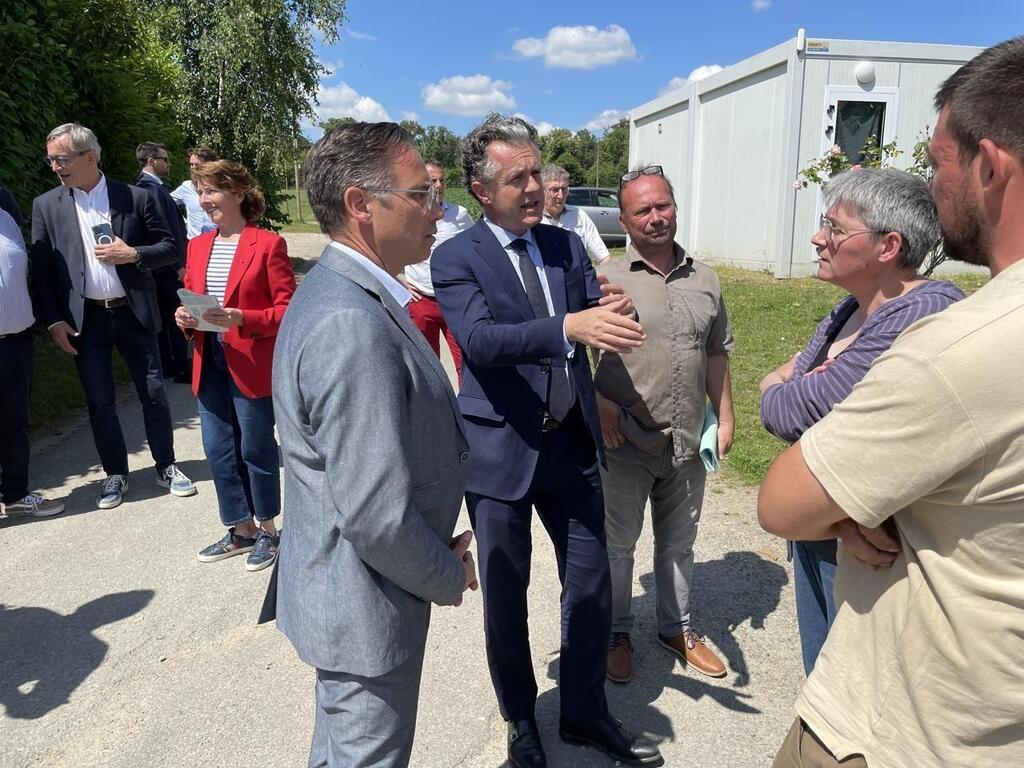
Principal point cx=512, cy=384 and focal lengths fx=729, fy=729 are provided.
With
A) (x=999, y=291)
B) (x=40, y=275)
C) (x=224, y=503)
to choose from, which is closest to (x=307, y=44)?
(x=40, y=275)

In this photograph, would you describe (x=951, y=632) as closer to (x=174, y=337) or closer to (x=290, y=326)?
(x=290, y=326)

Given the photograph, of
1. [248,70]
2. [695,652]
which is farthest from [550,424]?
[248,70]

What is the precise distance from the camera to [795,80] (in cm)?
1359

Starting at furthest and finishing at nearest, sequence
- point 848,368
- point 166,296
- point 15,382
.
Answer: point 166,296, point 15,382, point 848,368

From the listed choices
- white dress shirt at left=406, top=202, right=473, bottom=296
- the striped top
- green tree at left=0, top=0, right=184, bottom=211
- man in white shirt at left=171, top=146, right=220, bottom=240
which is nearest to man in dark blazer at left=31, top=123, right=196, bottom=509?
the striped top

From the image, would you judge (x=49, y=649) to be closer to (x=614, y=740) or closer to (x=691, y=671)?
(x=614, y=740)

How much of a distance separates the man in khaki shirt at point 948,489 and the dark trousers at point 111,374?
481 cm

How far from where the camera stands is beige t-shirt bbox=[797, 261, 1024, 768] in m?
1.01

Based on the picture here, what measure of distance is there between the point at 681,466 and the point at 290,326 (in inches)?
78.4

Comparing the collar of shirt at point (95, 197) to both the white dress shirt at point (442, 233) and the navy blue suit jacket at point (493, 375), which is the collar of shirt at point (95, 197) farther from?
the navy blue suit jacket at point (493, 375)

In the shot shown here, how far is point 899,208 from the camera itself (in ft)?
6.58

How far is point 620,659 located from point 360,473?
207 cm

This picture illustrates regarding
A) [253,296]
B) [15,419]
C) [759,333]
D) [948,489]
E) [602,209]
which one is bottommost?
[15,419]

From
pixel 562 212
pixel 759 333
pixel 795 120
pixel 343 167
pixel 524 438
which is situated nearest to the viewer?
pixel 343 167
